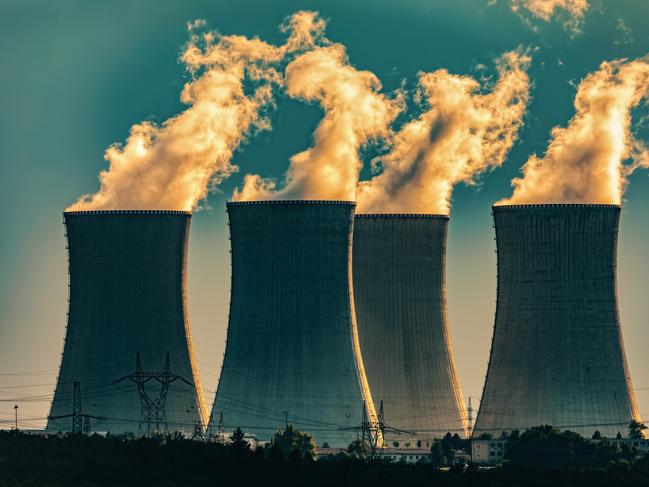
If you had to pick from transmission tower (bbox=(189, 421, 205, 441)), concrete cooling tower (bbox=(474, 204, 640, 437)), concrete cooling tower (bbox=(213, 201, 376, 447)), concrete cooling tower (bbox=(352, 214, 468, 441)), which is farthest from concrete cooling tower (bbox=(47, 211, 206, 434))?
concrete cooling tower (bbox=(474, 204, 640, 437))

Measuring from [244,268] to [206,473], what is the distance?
22.9 metres

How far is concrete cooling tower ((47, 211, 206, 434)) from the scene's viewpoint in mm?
84812

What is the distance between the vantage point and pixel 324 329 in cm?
8156

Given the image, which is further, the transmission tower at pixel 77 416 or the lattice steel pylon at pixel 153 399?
the lattice steel pylon at pixel 153 399

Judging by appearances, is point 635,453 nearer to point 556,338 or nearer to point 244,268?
point 556,338

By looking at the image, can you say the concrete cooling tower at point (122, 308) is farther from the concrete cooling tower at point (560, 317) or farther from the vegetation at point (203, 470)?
the vegetation at point (203, 470)

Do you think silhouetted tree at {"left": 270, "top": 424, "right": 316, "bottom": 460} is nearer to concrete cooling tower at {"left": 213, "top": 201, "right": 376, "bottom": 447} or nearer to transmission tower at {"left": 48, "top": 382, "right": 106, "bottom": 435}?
concrete cooling tower at {"left": 213, "top": 201, "right": 376, "bottom": 447}

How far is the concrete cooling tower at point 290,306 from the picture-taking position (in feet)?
266

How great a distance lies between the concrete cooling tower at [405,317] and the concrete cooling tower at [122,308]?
704 cm

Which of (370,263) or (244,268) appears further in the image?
(370,263)

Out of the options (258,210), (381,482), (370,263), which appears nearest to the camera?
(381,482)

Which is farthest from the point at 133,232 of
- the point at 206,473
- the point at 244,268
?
the point at 206,473

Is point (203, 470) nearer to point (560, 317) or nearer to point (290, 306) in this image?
point (290, 306)

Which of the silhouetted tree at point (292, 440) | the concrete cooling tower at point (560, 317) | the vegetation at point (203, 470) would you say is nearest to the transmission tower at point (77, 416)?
the silhouetted tree at point (292, 440)
